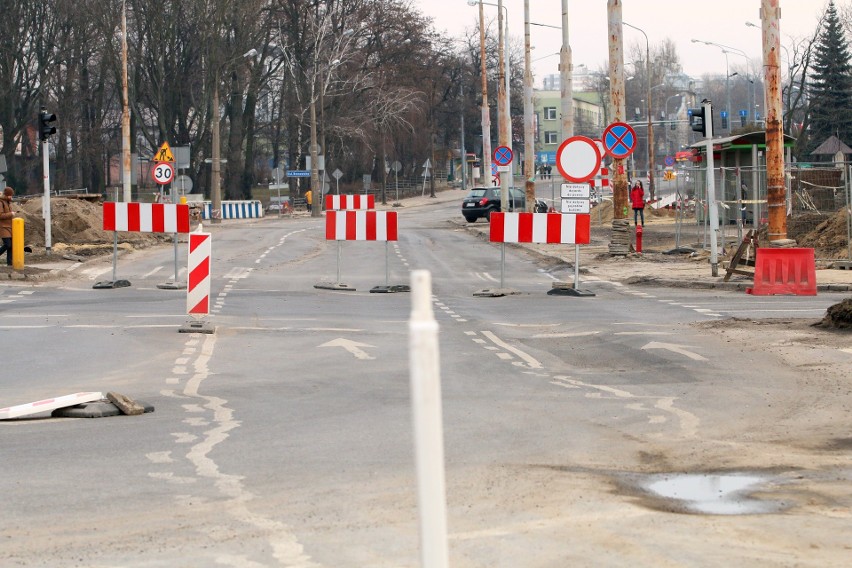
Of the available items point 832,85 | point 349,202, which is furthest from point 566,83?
point 832,85

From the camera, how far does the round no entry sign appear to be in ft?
74.2

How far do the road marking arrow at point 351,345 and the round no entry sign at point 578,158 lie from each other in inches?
323

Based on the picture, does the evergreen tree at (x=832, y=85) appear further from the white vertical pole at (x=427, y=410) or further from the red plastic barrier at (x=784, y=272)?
the white vertical pole at (x=427, y=410)

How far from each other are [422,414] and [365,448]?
5196mm

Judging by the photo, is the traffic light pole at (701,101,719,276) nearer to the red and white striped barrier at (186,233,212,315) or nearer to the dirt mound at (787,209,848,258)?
the dirt mound at (787,209,848,258)

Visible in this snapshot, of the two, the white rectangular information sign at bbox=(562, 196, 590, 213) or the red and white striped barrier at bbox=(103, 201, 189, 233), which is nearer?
the white rectangular information sign at bbox=(562, 196, 590, 213)

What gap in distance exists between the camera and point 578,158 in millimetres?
22688

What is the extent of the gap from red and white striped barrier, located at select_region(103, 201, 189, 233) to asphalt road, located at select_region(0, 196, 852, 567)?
5275 mm

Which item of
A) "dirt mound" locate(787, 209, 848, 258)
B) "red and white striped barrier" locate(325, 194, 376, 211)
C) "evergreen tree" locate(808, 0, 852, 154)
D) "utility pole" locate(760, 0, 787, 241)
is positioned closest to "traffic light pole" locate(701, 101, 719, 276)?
"utility pole" locate(760, 0, 787, 241)

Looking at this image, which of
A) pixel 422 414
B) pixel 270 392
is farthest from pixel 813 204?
pixel 422 414

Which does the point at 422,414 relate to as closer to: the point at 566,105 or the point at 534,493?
the point at 534,493

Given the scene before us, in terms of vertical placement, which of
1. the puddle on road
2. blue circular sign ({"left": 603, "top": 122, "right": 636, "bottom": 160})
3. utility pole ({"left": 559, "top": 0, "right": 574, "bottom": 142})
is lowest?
the puddle on road

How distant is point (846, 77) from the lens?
83125 mm

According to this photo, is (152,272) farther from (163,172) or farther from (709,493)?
(709,493)
